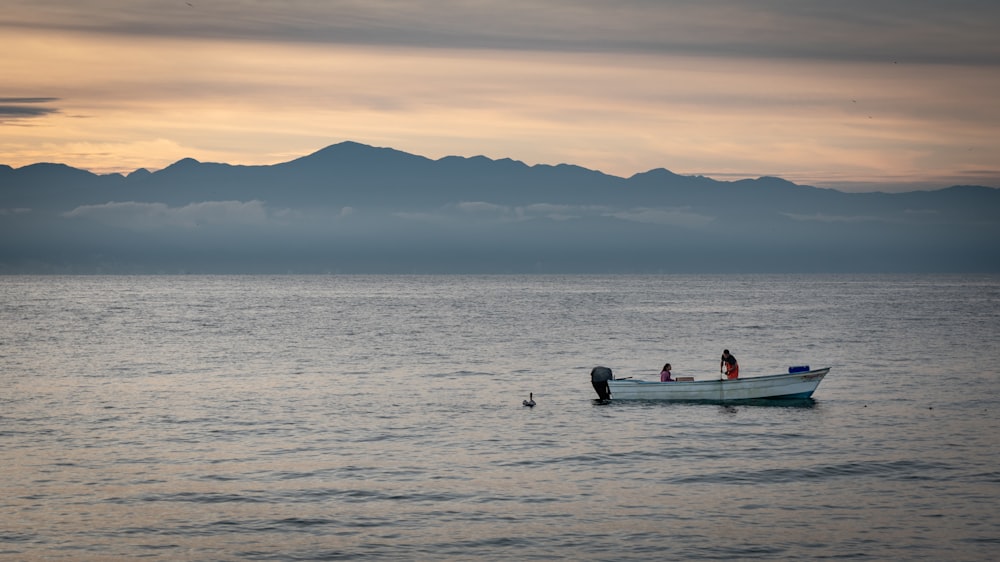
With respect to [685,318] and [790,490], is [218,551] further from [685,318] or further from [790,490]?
[685,318]

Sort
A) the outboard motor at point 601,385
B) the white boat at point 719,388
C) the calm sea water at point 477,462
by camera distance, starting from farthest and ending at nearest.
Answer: the outboard motor at point 601,385, the white boat at point 719,388, the calm sea water at point 477,462

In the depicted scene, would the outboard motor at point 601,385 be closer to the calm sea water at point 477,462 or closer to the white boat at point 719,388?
the white boat at point 719,388

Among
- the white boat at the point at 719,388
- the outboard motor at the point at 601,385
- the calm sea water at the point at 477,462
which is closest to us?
the calm sea water at the point at 477,462

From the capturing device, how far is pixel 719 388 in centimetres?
5412

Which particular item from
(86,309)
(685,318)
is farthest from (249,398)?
(86,309)

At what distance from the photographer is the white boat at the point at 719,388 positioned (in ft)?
177

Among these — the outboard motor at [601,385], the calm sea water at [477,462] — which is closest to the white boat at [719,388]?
the outboard motor at [601,385]

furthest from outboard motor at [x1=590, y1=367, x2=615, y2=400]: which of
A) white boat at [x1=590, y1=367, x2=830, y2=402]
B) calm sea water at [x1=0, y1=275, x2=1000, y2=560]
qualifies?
calm sea water at [x1=0, y1=275, x2=1000, y2=560]

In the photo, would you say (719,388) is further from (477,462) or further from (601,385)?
(477,462)

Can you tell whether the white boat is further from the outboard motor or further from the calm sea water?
the calm sea water

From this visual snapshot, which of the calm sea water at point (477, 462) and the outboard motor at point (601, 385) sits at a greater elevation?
the outboard motor at point (601, 385)

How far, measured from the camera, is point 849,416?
50344mm

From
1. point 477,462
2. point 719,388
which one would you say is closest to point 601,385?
point 719,388

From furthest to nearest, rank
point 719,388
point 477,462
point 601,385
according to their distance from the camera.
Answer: point 601,385 < point 719,388 < point 477,462
